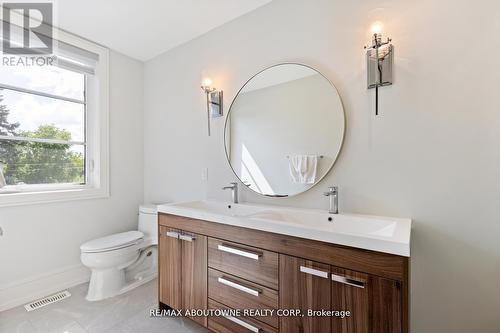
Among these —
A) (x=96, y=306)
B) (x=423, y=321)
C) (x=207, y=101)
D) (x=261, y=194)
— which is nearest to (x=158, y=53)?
(x=207, y=101)

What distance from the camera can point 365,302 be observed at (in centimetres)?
96

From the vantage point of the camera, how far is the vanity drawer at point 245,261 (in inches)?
47.5

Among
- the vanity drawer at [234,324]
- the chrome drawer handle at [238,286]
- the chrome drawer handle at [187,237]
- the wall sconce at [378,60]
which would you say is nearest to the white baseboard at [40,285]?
the chrome drawer handle at [187,237]

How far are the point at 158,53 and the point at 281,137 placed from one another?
1863mm

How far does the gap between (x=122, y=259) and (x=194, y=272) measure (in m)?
0.95

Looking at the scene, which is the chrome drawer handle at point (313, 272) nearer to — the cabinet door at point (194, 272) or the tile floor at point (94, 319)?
the cabinet door at point (194, 272)

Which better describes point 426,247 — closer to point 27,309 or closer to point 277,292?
point 277,292

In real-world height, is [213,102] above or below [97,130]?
above

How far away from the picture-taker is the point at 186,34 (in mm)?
2215

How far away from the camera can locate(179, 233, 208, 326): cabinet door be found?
58.5 inches

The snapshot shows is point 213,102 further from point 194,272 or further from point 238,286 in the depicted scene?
point 238,286

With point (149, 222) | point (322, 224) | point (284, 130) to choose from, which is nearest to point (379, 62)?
point (284, 130)
